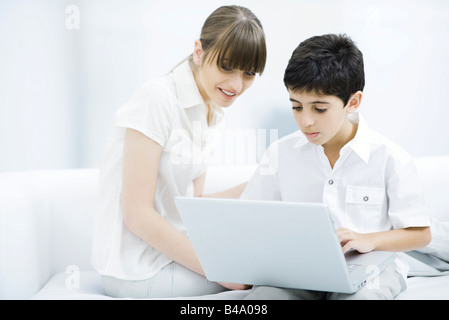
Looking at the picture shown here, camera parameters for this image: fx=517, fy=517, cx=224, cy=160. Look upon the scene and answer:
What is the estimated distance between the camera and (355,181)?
1.21 m

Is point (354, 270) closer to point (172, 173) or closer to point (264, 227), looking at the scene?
point (264, 227)

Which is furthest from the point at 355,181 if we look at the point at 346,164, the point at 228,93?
the point at 228,93

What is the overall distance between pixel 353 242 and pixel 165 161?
53cm

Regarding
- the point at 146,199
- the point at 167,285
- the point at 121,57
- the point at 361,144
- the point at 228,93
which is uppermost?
the point at 121,57

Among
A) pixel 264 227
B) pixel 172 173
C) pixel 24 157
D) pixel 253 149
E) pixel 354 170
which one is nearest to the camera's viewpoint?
pixel 264 227

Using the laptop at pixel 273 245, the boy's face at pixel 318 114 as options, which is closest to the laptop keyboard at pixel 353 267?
the laptop at pixel 273 245

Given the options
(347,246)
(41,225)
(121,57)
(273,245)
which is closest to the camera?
(273,245)

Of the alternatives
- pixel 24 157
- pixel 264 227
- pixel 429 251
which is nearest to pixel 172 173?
pixel 264 227

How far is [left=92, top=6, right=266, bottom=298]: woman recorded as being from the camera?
123 cm

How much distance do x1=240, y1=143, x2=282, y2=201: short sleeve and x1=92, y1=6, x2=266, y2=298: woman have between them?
161 mm

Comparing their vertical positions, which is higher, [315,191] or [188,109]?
[188,109]

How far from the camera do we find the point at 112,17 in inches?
95.8

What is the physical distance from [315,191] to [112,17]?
158cm

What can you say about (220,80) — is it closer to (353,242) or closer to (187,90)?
(187,90)
